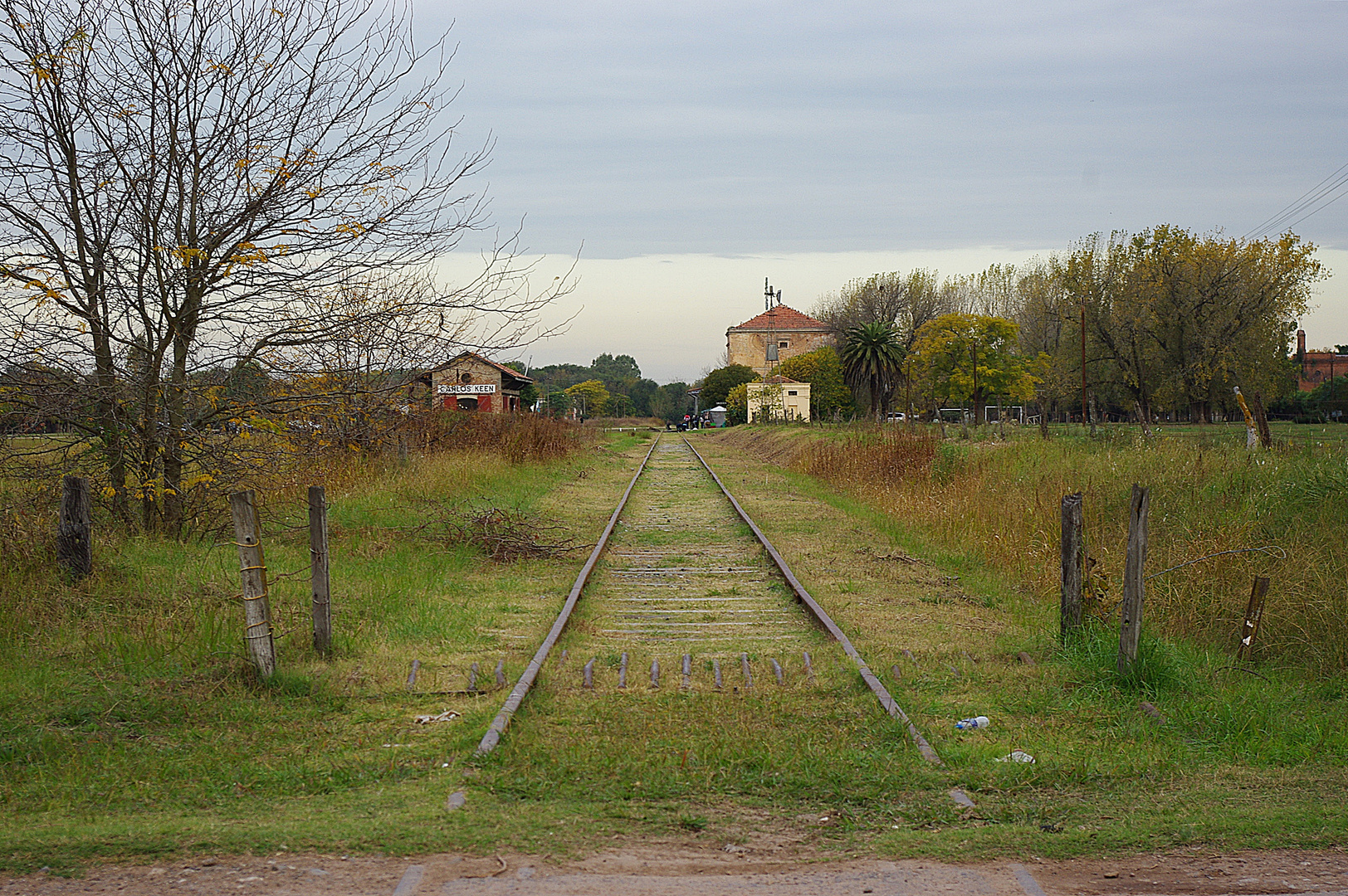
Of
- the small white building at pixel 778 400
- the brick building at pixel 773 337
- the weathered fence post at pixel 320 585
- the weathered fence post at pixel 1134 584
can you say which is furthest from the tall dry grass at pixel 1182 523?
the brick building at pixel 773 337

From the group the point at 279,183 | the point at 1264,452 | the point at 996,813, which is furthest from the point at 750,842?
the point at 1264,452

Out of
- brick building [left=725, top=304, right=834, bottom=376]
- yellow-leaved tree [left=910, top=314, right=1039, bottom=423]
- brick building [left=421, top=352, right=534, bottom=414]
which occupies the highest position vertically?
brick building [left=725, top=304, right=834, bottom=376]

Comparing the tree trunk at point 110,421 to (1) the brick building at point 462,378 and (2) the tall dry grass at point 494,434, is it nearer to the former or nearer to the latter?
(1) the brick building at point 462,378

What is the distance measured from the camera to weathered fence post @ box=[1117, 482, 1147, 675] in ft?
21.8

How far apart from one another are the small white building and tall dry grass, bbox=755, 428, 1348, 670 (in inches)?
1973

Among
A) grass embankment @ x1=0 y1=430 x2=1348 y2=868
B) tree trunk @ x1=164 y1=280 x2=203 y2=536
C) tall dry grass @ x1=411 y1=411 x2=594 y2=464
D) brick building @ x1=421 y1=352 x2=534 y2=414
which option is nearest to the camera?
grass embankment @ x1=0 y1=430 x2=1348 y2=868

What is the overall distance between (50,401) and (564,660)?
561 centimetres

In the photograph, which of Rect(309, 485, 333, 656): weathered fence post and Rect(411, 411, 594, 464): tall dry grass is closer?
Rect(309, 485, 333, 656): weathered fence post

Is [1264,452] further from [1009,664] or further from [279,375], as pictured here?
[279,375]

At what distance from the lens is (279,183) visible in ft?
32.7

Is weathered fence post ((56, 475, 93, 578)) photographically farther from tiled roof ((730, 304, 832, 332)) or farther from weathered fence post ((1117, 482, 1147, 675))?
tiled roof ((730, 304, 832, 332))

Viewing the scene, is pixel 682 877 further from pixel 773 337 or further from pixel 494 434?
pixel 773 337

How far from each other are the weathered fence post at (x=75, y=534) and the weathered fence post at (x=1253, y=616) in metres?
8.61

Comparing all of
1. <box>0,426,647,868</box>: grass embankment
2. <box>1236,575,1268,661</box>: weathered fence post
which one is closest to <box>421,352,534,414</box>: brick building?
<box>0,426,647,868</box>: grass embankment
